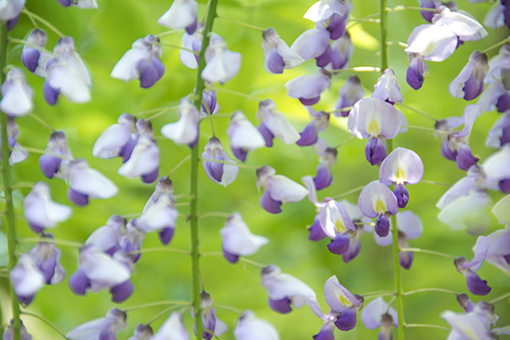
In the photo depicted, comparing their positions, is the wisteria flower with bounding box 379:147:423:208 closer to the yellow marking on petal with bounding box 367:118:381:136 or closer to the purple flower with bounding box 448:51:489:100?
the yellow marking on petal with bounding box 367:118:381:136

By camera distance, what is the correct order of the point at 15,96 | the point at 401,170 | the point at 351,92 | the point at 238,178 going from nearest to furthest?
1. the point at 15,96
2. the point at 401,170
3. the point at 351,92
4. the point at 238,178

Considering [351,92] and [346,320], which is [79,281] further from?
[351,92]

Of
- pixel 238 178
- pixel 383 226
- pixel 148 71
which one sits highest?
pixel 148 71

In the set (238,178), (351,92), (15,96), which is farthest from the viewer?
(238,178)

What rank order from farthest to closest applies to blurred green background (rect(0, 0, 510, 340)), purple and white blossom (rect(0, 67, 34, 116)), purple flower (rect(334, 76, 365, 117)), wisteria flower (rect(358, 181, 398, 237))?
1. blurred green background (rect(0, 0, 510, 340))
2. purple flower (rect(334, 76, 365, 117))
3. wisteria flower (rect(358, 181, 398, 237))
4. purple and white blossom (rect(0, 67, 34, 116))

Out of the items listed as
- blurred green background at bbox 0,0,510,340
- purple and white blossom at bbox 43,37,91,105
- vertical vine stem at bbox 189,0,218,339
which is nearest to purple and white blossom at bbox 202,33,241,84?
vertical vine stem at bbox 189,0,218,339

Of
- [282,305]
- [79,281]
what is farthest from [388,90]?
[79,281]

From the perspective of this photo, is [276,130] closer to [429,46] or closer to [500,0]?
[429,46]
